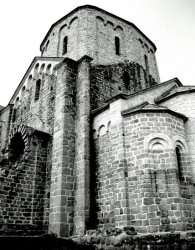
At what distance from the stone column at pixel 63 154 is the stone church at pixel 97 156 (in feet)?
0.13

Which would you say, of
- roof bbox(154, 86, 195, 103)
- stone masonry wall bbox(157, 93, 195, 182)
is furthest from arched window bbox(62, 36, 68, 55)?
stone masonry wall bbox(157, 93, 195, 182)

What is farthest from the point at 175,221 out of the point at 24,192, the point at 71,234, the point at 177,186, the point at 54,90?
the point at 54,90

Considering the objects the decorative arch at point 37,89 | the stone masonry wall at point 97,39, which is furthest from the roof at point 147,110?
the decorative arch at point 37,89

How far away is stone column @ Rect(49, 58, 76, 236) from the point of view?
31.9ft

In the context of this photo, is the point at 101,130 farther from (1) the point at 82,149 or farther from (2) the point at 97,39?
(2) the point at 97,39

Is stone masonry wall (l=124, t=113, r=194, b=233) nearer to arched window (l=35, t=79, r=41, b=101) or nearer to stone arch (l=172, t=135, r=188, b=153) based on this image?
stone arch (l=172, t=135, r=188, b=153)

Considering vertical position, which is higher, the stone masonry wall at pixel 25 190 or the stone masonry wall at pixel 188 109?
the stone masonry wall at pixel 188 109

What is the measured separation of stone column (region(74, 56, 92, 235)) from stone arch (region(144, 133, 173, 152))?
2755 mm

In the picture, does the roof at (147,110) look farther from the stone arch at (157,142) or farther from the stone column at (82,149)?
the stone column at (82,149)

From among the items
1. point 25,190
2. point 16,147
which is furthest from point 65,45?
point 25,190

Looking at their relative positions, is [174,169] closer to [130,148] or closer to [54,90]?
[130,148]

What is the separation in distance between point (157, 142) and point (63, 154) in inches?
155

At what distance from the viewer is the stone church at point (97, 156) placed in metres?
8.46

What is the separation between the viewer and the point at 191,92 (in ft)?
35.5
